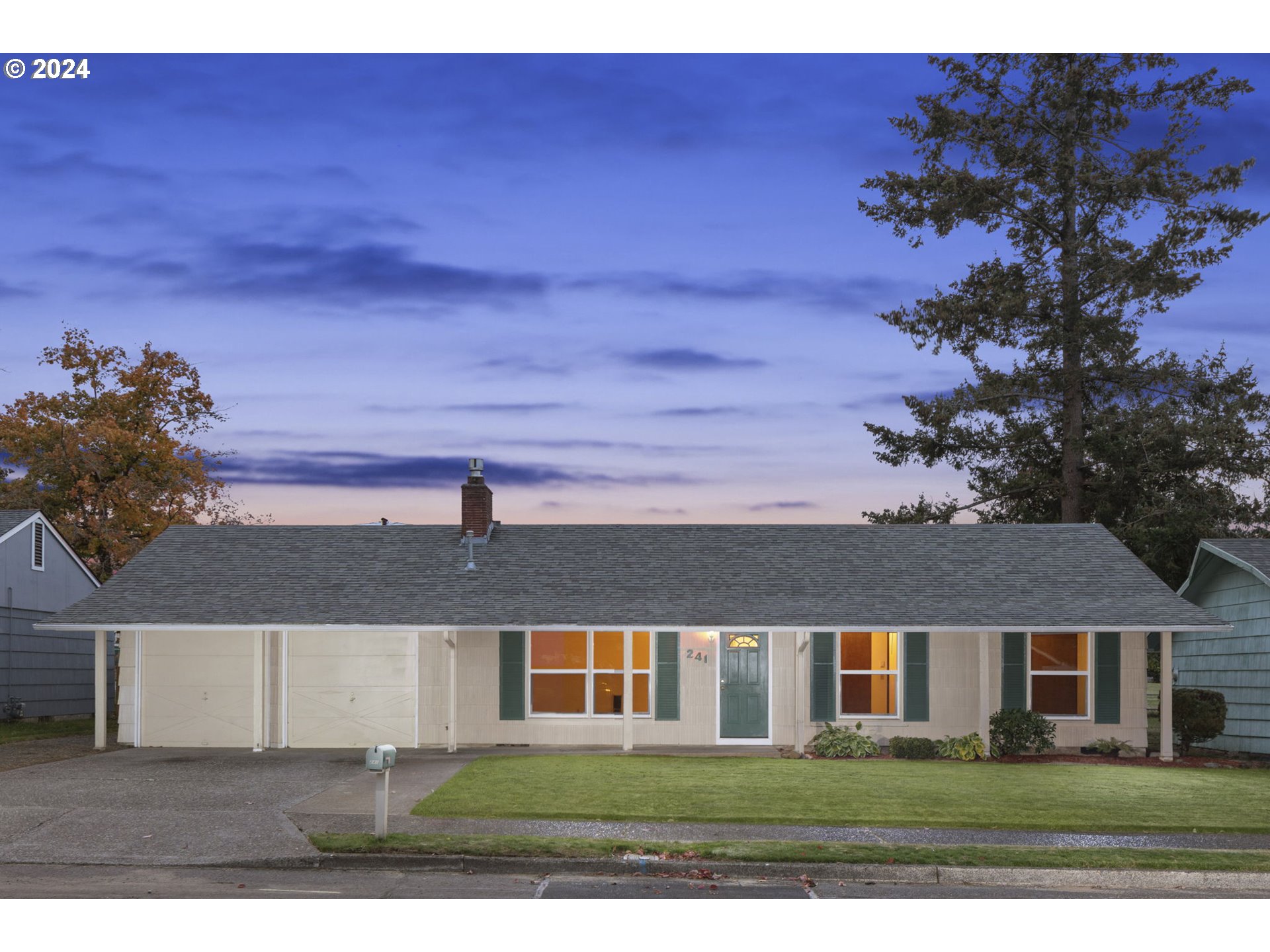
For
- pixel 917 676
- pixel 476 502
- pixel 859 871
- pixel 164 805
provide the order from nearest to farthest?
pixel 859 871 → pixel 164 805 → pixel 917 676 → pixel 476 502

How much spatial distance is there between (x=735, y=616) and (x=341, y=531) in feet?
28.8

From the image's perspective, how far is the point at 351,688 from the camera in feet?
71.5

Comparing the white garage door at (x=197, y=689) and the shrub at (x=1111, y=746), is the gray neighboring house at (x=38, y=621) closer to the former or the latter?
the white garage door at (x=197, y=689)

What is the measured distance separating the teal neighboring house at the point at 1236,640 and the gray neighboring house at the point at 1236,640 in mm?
12

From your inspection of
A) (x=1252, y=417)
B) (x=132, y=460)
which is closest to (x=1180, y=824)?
(x=1252, y=417)

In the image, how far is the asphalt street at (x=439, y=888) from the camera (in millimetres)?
9930

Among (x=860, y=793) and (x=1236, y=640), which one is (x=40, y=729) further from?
(x=1236, y=640)

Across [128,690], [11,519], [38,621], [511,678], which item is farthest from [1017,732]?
[11,519]

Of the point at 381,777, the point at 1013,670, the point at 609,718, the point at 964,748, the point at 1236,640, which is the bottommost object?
the point at 964,748

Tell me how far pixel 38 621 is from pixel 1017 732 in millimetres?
22637

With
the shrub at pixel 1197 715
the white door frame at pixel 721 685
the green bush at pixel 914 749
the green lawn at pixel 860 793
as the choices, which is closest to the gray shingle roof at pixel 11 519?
the green lawn at pixel 860 793

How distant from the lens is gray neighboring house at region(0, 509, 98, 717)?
95.2 ft

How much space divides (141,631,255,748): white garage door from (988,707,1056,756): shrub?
499 inches

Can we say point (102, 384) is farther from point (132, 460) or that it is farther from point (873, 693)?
point (873, 693)
